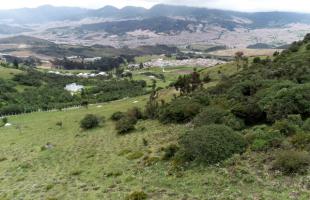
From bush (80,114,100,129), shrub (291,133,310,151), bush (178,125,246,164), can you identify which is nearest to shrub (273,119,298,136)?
shrub (291,133,310,151)

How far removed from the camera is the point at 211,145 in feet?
116

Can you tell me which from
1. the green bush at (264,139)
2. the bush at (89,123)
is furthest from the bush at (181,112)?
the green bush at (264,139)

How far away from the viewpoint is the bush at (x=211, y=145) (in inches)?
1373

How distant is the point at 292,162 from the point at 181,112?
2964cm

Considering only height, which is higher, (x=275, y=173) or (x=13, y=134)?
(x=275, y=173)

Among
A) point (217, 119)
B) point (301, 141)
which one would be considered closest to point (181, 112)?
point (217, 119)

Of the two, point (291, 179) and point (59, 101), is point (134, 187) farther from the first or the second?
point (59, 101)

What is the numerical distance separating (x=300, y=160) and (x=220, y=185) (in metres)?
5.88

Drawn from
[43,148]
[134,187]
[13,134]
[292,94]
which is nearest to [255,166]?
[134,187]

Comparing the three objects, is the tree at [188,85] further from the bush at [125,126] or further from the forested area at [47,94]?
the forested area at [47,94]

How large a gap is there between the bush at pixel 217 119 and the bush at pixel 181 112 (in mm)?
5951

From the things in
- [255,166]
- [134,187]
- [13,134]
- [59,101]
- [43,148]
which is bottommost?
[59,101]

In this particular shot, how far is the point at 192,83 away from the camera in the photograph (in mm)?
91250

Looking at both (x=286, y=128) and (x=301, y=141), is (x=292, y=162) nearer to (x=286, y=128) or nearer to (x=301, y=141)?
(x=301, y=141)
